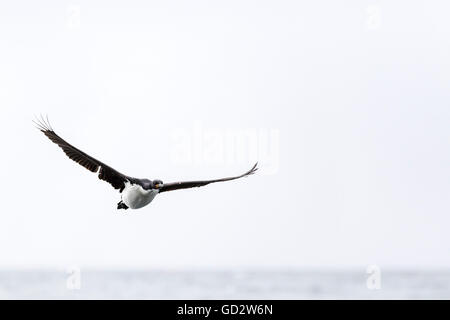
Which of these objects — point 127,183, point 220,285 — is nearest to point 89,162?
point 127,183

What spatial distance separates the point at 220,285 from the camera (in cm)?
6931

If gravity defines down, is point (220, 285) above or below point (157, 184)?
above

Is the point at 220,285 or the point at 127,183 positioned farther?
the point at 220,285

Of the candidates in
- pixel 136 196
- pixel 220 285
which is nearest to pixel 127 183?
pixel 136 196

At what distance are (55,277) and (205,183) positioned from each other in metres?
55.3

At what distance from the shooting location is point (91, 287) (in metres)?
66.1

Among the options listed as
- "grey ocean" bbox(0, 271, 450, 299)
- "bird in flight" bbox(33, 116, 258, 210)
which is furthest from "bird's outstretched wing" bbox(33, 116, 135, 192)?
"grey ocean" bbox(0, 271, 450, 299)

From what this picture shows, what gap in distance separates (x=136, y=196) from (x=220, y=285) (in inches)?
1840

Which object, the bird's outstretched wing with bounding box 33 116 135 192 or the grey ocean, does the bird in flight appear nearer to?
the bird's outstretched wing with bounding box 33 116 135 192

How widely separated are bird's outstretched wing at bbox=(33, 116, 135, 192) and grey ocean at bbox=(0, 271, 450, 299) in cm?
2381

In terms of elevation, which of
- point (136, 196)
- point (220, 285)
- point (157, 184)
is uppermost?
point (220, 285)

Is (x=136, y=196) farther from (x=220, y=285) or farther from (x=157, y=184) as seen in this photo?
(x=220, y=285)

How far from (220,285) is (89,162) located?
46.9 m
